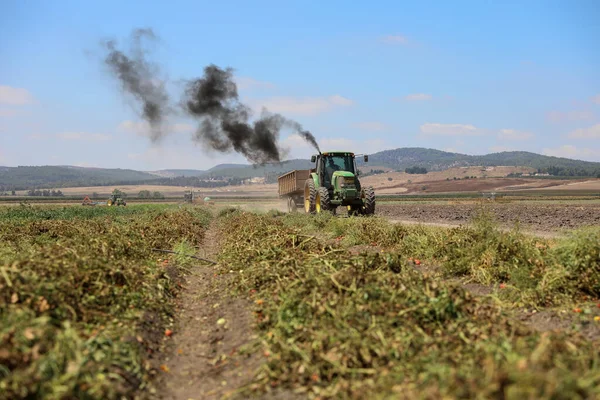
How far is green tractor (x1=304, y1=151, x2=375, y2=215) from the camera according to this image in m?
25.6

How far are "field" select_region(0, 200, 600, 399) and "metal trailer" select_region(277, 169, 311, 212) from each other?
2133cm

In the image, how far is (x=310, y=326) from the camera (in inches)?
256

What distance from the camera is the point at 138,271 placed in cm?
952

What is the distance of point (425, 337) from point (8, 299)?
195 inches

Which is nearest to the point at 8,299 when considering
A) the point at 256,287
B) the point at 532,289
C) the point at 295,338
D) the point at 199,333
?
the point at 199,333

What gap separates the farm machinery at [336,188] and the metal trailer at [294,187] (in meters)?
2.89

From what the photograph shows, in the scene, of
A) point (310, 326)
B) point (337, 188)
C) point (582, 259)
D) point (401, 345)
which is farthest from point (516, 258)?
point (337, 188)

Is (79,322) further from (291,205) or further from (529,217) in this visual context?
(291,205)

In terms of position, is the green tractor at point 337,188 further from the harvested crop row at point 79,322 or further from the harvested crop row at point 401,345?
the harvested crop row at point 401,345

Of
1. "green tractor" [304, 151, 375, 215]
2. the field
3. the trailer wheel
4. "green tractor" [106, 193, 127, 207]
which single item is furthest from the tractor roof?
"green tractor" [106, 193, 127, 207]

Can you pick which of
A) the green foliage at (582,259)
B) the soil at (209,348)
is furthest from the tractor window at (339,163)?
the green foliage at (582,259)

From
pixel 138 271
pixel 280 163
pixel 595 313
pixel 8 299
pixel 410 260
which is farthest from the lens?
pixel 280 163

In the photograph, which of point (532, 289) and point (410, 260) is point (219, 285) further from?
point (532, 289)

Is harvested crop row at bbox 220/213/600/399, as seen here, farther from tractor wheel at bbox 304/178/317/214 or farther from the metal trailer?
the metal trailer
